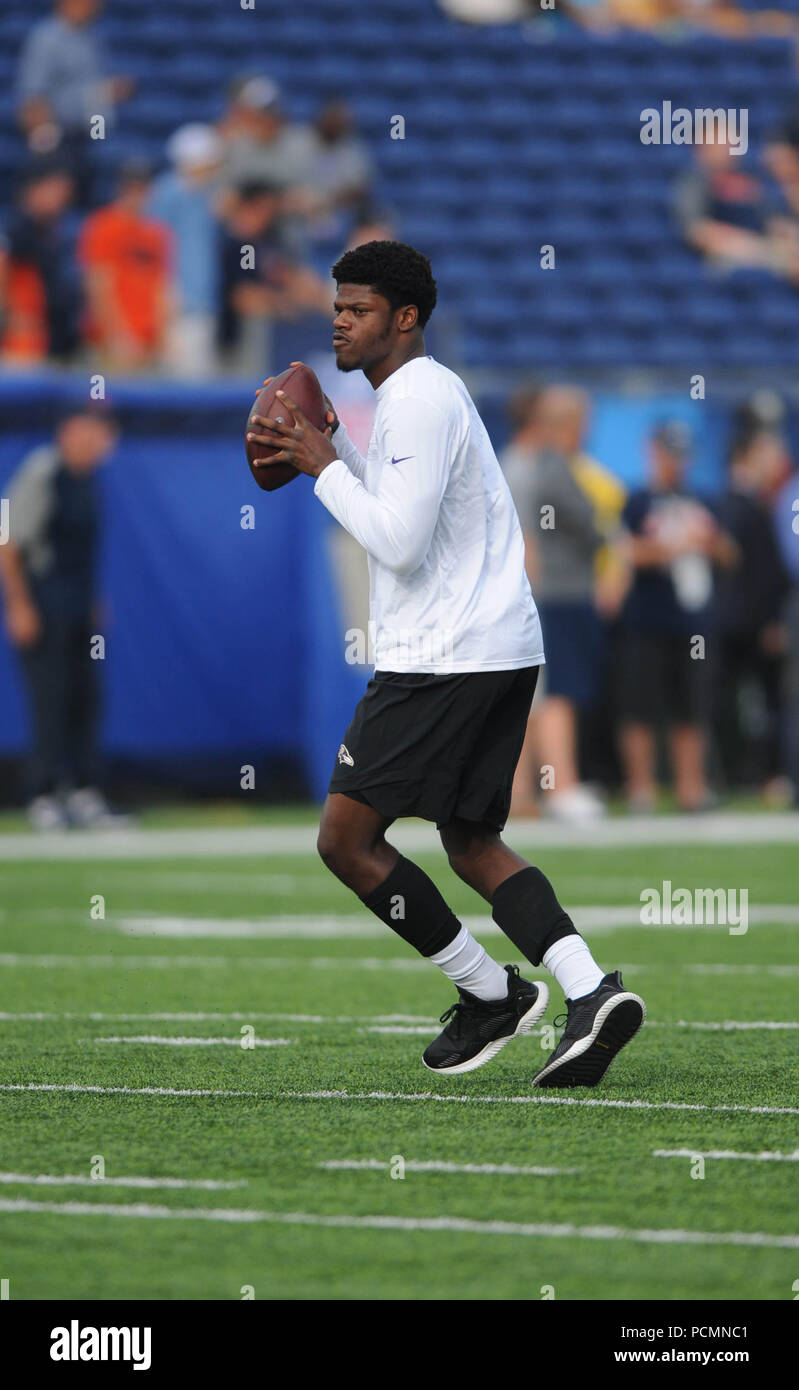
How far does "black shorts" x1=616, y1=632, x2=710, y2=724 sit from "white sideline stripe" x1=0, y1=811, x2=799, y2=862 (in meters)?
0.74

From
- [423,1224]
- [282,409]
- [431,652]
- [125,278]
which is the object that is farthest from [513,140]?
→ [423,1224]

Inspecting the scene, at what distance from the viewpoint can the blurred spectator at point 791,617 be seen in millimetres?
13969

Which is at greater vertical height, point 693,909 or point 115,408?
point 115,408

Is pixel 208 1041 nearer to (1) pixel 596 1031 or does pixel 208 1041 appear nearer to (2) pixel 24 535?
(1) pixel 596 1031

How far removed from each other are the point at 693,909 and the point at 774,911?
31 cm

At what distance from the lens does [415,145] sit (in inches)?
782

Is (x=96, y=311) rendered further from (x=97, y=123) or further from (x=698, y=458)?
(x=698, y=458)

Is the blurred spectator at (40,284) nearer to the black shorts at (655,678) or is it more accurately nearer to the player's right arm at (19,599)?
the player's right arm at (19,599)

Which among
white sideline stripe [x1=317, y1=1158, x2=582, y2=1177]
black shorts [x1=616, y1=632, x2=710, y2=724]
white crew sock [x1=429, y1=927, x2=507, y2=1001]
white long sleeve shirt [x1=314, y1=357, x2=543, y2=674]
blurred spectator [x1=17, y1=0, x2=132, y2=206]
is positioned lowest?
white sideline stripe [x1=317, y1=1158, x2=582, y2=1177]

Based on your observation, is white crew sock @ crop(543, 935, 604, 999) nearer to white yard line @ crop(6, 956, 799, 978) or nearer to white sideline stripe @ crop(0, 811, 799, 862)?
white yard line @ crop(6, 956, 799, 978)

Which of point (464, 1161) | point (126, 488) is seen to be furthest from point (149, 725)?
point (464, 1161)

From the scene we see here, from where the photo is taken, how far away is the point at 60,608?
12859 millimetres

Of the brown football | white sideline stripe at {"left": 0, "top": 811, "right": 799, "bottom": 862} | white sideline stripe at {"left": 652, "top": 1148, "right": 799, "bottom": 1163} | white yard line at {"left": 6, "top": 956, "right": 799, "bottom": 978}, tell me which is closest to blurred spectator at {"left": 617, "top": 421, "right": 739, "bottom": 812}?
white sideline stripe at {"left": 0, "top": 811, "right": 799, "bottom": 862}

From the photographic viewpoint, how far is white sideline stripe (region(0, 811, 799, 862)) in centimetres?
1142
